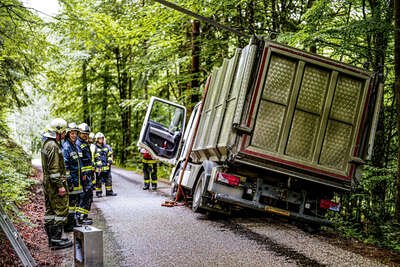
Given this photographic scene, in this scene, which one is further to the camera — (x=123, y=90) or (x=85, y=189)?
(x=123, y=90)

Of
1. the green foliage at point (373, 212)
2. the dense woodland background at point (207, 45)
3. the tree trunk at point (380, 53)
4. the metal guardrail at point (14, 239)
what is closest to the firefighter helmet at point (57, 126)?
Answer: the dense woodland background at point (207, 45)

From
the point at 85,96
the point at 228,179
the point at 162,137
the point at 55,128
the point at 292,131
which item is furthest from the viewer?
the point at 85,96

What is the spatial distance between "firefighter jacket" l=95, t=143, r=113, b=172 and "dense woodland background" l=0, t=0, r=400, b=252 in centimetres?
186

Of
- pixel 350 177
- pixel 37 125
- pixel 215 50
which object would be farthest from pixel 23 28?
pixel 37 125

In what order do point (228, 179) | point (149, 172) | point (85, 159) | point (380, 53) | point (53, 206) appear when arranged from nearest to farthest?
point (53, 206) < point (228, 179) < point (380, 53) < point (85, 159) < point (149, 172)

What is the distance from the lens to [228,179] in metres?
7.34

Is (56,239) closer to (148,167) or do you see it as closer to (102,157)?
(102,157)

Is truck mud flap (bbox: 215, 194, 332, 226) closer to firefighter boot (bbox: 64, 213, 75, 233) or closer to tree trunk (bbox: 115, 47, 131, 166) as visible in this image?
firefighter boot (bbox: 64, 213, 75, 233)

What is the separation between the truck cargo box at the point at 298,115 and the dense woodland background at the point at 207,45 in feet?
1.92

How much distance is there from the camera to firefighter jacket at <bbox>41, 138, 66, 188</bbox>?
6.22m

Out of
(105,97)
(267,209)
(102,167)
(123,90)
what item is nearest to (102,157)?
(102,167)

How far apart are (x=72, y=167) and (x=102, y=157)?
183 inches

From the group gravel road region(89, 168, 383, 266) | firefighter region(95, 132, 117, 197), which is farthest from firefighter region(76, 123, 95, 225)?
firefighter region(95, 132, 117, 197)

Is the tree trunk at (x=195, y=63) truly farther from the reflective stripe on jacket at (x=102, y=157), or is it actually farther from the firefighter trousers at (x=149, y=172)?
the reflective stripe on jacket at (x=102, y=157)
